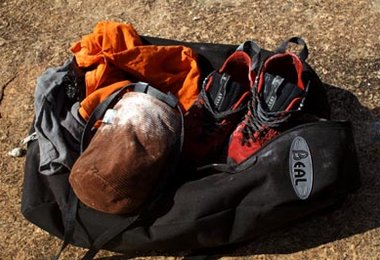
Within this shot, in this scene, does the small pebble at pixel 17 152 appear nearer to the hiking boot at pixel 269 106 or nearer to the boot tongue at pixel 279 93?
the hiking boot at pixel 269 106

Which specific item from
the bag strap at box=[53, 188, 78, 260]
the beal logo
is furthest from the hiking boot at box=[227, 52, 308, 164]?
the bag strap at box=[53, 188, 78, 260]

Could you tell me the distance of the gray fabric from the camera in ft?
7.23

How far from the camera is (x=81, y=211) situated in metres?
2.12

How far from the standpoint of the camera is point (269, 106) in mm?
2209

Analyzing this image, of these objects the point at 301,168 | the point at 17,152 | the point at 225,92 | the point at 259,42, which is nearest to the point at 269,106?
the point at 225,92

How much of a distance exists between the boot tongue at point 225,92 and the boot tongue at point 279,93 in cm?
13

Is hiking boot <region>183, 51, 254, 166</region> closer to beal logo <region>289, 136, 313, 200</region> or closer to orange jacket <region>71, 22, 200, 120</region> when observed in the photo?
orange jacket <region>71, 22, 200, 120</region>

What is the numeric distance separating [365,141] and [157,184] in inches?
32.8

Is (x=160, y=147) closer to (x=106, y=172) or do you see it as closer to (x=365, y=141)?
(x=106, y=172)

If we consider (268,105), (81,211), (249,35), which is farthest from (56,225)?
(249,35)

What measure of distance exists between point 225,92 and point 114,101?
392 millimetres

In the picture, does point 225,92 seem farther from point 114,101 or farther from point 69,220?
point 69,220

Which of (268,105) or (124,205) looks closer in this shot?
(124,205)

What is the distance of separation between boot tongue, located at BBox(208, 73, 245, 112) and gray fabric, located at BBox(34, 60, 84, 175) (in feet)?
1.59
